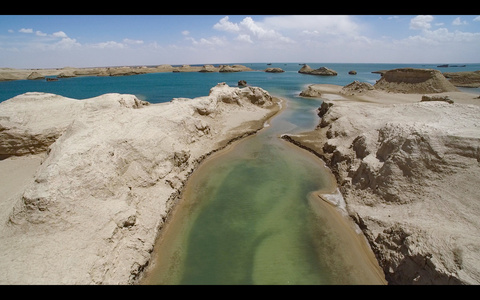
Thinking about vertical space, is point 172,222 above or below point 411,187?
below

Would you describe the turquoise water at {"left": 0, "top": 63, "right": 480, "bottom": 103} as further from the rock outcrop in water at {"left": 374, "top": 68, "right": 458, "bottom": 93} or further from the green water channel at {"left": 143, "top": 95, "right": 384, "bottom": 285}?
the green water channel at {"left": 143, "top": 95, "right": 384, "bottom": 285}

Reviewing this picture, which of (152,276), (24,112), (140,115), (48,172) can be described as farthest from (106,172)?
(24,112)

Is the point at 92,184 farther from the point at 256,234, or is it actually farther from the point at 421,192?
the point at 421,192

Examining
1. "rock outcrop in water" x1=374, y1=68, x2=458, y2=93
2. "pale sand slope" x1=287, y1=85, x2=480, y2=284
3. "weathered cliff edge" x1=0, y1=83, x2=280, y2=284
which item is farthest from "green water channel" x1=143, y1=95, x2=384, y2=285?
"rock outcrop in water" x1=374, y1=68, x2=458, y2=93

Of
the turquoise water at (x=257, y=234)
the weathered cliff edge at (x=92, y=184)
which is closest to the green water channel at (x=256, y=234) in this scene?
the turquoise water at (x=257, y=234)

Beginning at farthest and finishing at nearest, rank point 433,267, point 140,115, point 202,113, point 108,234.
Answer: point 202,113, point 140,115, point 108,234, point 433,267

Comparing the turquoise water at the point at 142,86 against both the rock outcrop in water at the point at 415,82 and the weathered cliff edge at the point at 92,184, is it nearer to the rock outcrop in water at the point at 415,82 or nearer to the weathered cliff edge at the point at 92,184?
the rock outcrop in water at the point at 415,82

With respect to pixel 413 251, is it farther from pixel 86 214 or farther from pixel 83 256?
pixel 86 214
